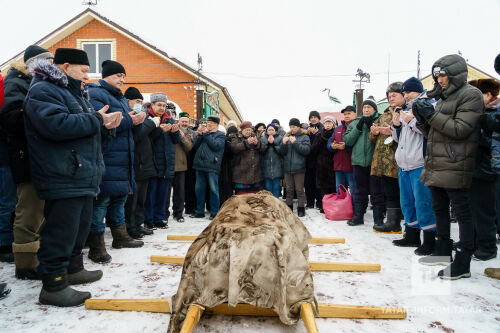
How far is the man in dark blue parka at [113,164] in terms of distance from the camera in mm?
3514

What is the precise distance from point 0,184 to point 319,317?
3392mm

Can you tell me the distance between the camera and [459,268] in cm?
297

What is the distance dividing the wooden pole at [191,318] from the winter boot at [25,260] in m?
2.02

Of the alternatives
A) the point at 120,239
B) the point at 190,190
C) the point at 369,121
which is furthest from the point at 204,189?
the point at 369,121

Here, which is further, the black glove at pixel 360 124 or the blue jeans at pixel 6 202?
the black glove at pixel 360 124

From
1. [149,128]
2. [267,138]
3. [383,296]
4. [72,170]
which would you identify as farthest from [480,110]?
[267,138]

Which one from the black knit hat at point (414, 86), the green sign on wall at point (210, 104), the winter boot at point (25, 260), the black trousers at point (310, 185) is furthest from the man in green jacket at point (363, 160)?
the green sign on wall at point (210, 104)

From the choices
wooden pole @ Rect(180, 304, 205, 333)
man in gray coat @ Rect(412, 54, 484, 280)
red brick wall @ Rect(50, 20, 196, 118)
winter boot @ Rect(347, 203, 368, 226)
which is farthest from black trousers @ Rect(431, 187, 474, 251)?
red brick wall @ Rect(50, 20, 196, 118)

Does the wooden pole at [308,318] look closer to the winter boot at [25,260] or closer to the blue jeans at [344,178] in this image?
the winter boot at [25,260]

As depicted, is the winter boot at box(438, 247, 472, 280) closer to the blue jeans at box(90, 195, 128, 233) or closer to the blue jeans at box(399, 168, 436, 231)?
the blue jeans at box(399, 168, 436, 231)

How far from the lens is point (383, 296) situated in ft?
8.70

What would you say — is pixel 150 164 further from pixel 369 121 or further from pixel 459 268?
pixel 459 268

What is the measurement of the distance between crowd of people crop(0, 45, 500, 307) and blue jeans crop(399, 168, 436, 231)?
0.01 metres

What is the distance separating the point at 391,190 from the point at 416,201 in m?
1.08
